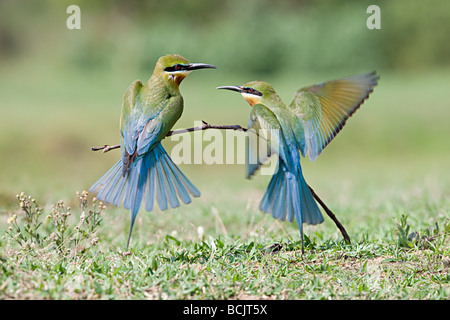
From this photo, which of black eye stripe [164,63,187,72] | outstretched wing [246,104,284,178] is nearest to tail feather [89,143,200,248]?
outstretched wing [246,104,284,178]

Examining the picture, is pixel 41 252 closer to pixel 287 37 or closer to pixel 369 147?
pixel 369 147

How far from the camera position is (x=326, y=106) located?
352 centimetres

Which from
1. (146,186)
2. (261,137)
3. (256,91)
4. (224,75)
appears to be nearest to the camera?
(261,137)

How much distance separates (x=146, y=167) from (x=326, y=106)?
1.07 m

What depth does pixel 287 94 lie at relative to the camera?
47.2 feet

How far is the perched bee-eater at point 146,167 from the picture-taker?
325 cm

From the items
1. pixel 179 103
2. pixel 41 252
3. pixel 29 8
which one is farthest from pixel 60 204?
pixel 29 8

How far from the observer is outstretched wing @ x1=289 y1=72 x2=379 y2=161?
3.42 metres

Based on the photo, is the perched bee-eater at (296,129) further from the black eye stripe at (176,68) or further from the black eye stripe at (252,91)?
the black eye stripe at (176,68)

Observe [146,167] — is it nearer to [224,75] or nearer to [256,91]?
[256,91]

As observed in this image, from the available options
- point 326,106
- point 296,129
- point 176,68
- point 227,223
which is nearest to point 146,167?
point 176,68

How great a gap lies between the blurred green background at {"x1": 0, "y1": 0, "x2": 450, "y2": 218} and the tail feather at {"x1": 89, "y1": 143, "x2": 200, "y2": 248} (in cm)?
283

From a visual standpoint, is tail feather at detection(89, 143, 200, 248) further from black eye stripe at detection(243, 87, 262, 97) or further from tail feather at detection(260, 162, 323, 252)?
black eye stripe at detection(243, 87, 262, 97)

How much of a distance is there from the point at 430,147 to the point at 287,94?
409cm
